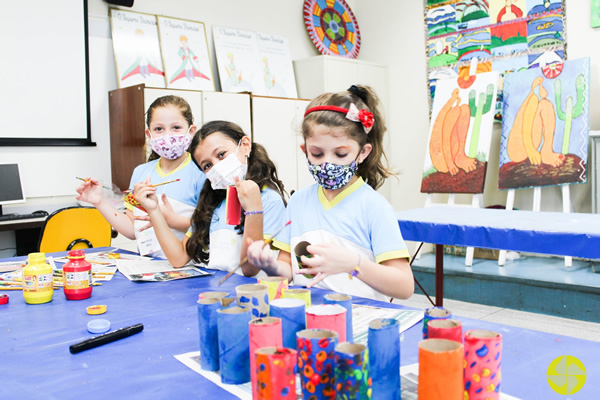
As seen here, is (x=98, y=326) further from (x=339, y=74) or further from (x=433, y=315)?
(x=339, y=74)

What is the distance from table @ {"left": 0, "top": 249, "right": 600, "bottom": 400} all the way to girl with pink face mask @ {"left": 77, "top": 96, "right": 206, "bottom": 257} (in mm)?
716

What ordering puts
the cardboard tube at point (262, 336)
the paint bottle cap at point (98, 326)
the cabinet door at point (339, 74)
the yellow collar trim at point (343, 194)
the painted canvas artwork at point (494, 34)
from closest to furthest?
the cardboard tube at point (262, 336) < the paint bottle cap at point (98, 326) < the yellow collar trim at point (343, 194) < the painted canvas artwork at point (494, 34) < the cabinet door at point (339, 74)

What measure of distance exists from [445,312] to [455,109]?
399 cm

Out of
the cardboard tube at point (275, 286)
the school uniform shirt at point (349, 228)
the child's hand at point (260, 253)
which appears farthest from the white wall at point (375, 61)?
the cardboard tube at point (275, 286)

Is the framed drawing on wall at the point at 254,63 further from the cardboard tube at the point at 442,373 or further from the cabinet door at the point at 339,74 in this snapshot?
the cardboard tube at the point at 442,373

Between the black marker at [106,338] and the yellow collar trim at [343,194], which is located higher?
the yellow collar trim at [343,194]

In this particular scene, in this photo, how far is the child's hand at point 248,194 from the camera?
5.39 feet

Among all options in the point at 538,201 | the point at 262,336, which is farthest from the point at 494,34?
the point at 262,336

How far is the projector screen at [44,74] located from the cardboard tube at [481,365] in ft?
12.2

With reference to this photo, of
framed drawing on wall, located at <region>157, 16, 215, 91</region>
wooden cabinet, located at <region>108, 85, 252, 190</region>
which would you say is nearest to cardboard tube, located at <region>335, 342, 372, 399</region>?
wooden cabinet, located at <region>108, 85, 252, 190</region>

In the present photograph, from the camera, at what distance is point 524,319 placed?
336cm

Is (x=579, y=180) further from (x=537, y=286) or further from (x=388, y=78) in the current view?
(x=388, y=78)

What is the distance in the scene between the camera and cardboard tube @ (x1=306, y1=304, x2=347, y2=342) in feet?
2.54

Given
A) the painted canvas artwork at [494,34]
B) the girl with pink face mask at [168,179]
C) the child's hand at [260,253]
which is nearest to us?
the child's hand at [260,253]
